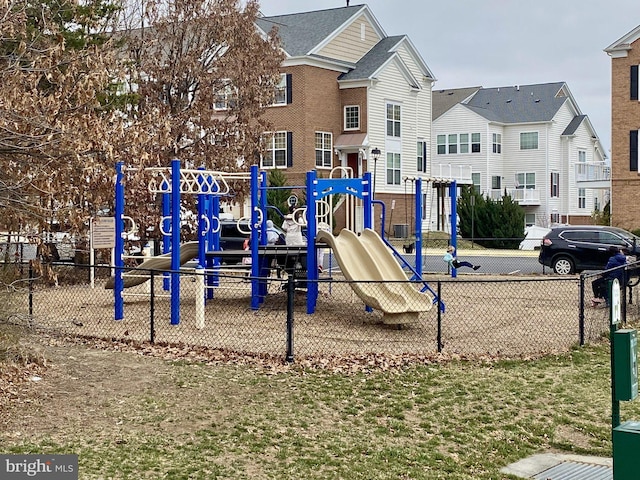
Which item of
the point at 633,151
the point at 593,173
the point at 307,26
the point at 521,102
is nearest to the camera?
the point at 633,151

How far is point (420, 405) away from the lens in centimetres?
939

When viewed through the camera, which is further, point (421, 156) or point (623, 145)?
point (421, 156)

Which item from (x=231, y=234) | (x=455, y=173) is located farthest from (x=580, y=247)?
(x=455, y=173)

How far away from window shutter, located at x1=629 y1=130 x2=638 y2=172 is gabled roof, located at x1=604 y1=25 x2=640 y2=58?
3811 mm

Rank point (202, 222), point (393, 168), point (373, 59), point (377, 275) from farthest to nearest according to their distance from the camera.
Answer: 1. point (393, 168)
2. point (373, 59)
3. point (202, 222)
4. point (377, 275)

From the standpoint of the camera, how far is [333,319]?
15164 millimetres

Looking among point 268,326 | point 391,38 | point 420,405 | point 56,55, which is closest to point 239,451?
point 420,405

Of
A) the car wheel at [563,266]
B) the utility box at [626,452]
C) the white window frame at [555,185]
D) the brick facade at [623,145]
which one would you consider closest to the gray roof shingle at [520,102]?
the white window frame at [555,185]

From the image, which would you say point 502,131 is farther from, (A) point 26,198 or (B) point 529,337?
(A) point 26,198

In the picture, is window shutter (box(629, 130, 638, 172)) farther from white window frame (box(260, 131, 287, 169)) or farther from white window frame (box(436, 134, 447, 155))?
white window frame (box(436, 134, 447, 155))

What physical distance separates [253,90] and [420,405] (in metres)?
19.1

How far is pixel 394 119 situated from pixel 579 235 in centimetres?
2384

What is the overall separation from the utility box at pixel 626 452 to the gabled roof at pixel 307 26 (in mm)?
39078

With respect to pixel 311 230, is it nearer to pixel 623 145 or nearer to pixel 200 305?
pixel 200 305
